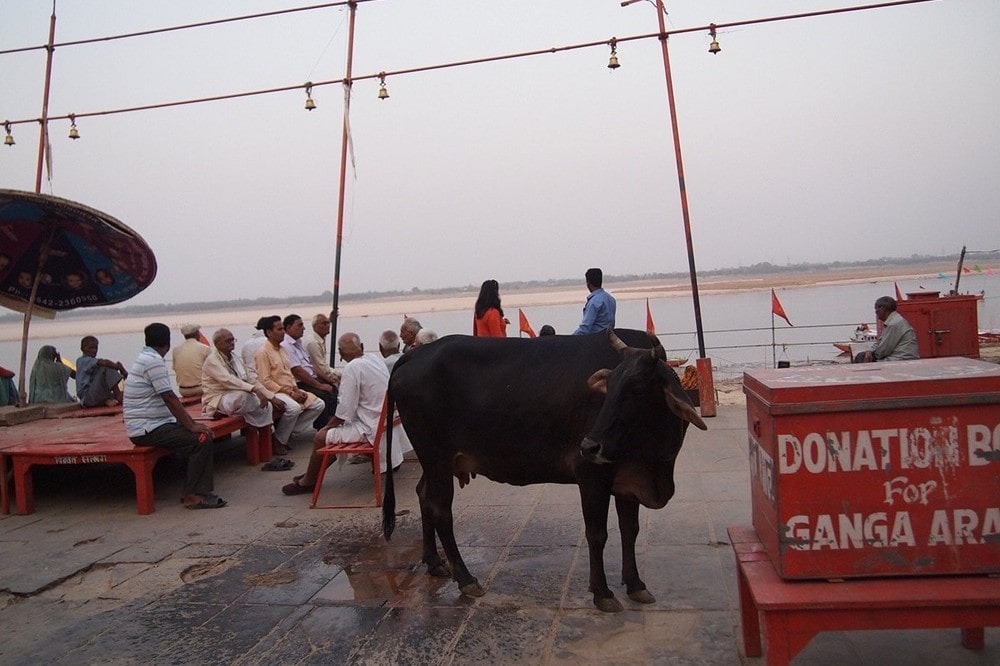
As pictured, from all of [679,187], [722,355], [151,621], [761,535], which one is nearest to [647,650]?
[761,535]

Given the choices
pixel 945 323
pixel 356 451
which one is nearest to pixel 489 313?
pixel 356 451

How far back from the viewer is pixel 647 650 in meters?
3.85

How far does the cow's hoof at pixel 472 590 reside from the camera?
4.71m

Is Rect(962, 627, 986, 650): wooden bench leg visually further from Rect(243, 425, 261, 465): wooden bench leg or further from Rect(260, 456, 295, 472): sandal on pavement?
Rect(243, 425, 261, 465): wooden bench leg

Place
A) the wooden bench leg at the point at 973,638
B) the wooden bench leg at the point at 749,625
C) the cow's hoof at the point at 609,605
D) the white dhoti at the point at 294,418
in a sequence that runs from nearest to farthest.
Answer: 1. the wooden bench leg at the point at 973,638
2. the wooden bench leg at the point at 749,625
3. the cow's hoof at the point at 609,605
4. the white dhoti at the point at 294,418

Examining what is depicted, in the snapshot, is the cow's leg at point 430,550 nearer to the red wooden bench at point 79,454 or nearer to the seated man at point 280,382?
the red wooden bench at point 79,454

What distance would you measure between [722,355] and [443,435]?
21.0 m

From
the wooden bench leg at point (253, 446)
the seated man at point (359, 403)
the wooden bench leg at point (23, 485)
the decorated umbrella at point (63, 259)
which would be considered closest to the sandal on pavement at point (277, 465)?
the wooden bench leg at point (253, 446)

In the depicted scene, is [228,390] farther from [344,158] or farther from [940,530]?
[940,530]

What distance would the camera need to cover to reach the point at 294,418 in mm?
9523

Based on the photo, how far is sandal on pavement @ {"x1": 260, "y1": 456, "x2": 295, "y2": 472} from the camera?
8664 mm

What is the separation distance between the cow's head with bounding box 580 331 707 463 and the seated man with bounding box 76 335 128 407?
28.4ft

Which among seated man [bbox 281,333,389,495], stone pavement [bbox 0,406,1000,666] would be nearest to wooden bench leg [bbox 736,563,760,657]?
stone pavement [bbox 0,406,1000,666]

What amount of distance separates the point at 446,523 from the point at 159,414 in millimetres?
3497
